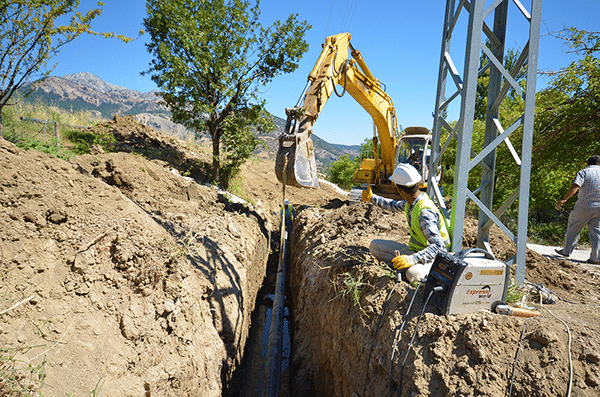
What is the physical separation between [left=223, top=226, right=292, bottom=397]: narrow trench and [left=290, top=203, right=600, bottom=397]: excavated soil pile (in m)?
0.39

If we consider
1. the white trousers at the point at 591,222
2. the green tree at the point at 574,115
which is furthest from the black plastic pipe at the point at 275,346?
the green tree at the point at 574,115

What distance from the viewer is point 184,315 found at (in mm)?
4043

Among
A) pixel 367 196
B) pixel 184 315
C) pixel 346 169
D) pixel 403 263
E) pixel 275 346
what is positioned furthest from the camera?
pixel 346 169

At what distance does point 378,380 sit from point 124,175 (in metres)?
5.78

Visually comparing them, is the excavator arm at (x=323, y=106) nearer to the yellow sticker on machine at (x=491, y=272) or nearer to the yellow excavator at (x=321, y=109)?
the yellow excavator at (x=321, y=109)

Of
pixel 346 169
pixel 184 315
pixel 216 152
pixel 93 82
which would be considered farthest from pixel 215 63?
pixel 93 82

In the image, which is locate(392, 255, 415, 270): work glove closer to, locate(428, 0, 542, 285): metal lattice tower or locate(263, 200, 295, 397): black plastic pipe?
locate(428, 0, 542, 285): metal lattice tower

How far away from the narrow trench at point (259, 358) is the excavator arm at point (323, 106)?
296cm

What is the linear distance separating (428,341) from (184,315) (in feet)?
9.41

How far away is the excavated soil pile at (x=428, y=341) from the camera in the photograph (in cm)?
248

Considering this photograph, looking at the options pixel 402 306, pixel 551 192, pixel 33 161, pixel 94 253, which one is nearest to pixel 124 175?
pixel 33 161

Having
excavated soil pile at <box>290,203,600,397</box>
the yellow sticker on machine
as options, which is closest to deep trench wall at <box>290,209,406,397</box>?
excavated soil pile at <box>290,203,600,397</box>

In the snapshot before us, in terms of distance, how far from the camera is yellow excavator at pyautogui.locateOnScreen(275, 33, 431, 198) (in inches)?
217

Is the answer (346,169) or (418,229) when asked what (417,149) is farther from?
(346,169)
